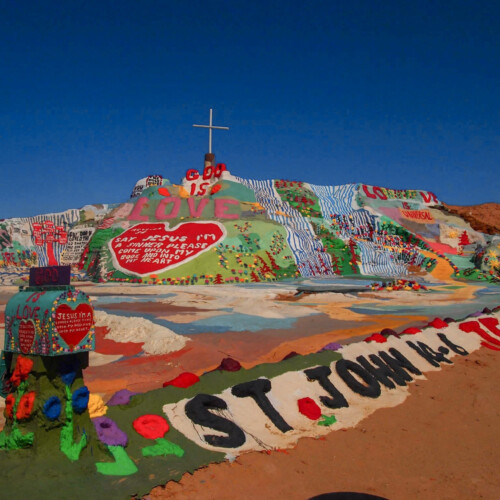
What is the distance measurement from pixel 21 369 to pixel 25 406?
30 centimetres

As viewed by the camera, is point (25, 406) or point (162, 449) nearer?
point (25, 406)

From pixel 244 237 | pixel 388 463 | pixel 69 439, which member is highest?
pixel 244 237

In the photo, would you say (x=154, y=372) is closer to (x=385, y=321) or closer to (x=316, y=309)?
(x=385, y=321)

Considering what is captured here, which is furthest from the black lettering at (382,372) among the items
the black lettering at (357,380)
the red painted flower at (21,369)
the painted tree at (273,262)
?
the painted tree at (273,262)

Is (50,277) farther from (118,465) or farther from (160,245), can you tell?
(160,245)

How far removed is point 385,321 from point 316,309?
2.83 m

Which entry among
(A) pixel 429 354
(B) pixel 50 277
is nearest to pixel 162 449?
(B) pixel 50 277

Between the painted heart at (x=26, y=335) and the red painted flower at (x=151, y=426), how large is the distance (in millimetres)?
1501

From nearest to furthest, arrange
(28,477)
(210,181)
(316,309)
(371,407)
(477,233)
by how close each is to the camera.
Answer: (28,477), (371,407), (316,309), (210,181), (477,233)

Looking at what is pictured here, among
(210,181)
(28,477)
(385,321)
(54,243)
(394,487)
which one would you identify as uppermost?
(210,181)

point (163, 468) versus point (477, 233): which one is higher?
point (477, 233)

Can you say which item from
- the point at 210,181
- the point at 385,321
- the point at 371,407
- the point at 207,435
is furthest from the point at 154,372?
the point at 210,181

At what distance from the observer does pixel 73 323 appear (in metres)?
3.90

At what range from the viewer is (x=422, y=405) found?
637cm
